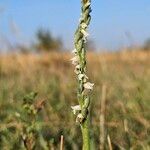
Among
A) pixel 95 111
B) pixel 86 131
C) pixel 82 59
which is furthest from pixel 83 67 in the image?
pixel 95 111

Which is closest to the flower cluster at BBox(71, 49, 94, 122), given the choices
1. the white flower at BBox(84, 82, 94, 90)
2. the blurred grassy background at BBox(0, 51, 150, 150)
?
the white flower at BBox(84, 82, 94, 90)

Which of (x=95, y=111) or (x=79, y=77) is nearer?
(x=79, y=77)

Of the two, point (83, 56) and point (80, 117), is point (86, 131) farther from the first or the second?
point (83, 56)

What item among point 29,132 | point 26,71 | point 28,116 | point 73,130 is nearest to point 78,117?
point 29,132

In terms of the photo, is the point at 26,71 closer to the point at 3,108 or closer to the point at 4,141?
the point at 3,108

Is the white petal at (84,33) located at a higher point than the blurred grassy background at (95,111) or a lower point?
lower

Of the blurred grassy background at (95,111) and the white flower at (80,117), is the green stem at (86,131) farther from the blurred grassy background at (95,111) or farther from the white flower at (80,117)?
the blurred grassy background at (95,111)

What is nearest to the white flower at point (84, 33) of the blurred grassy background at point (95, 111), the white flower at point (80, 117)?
the white flower at point (80, 117)

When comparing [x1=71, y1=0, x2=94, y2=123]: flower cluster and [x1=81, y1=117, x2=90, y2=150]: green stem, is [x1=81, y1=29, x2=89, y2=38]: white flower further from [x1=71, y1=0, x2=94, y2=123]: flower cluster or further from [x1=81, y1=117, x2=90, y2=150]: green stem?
[x1=81, y1=117, x2=90, y2=150]: green stem
